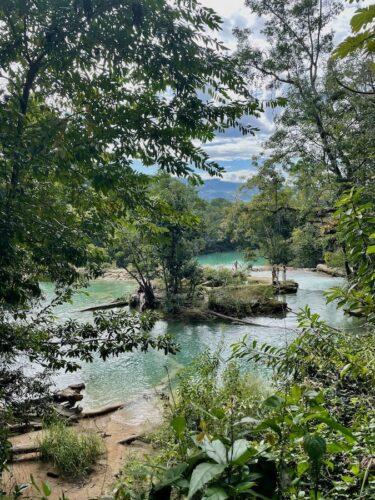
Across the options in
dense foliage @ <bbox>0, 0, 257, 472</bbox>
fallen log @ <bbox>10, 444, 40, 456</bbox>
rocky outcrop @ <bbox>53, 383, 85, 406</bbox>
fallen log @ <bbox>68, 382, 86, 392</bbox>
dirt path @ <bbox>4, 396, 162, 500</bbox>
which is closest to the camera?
dense foliage @ <bbox>0, 0, 257, 472</bbox>

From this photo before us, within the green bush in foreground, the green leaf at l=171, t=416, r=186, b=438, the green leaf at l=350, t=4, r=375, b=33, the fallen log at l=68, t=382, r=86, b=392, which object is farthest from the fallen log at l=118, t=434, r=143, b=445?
the green leaf at l=350, t=4, r=375, b=33

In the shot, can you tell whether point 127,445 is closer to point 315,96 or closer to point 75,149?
point 75,149

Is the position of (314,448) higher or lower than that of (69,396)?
higher

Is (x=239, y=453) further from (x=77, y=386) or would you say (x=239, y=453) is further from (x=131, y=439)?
(x=77, y=386)

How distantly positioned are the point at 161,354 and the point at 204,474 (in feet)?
38.4

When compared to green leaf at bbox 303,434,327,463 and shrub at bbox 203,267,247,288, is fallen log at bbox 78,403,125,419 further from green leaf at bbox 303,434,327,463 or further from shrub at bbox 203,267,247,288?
shrub at bbox 203,267,247,288

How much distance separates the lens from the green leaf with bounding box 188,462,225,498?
1131 millimetres

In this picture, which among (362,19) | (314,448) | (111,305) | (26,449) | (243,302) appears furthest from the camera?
(111,305)

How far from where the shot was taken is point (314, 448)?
1.20m

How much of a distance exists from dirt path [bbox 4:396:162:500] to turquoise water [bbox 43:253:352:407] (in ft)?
3.87

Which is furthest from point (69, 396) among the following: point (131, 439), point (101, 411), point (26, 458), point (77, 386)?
point (26, 458)

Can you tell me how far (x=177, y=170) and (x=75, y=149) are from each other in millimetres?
821

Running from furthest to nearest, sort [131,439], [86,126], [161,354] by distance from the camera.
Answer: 1. [161,354]
2. [131,439]
3. [86,126]

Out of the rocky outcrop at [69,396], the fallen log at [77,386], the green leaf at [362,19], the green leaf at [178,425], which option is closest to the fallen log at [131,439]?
the rocky outcrop at [69,396]
